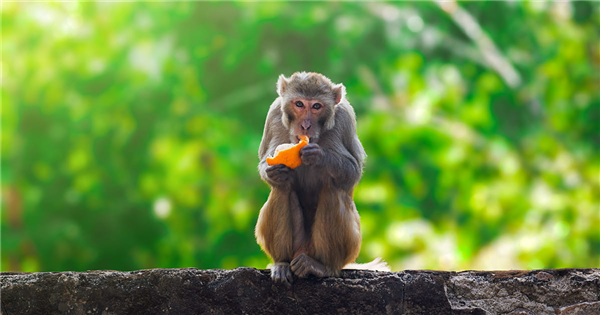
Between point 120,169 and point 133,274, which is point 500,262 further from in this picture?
point 133,274

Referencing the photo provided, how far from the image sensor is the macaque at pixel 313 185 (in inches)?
149

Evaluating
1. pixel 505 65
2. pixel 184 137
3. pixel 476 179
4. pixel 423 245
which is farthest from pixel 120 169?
pixel 505 65

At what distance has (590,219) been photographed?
9.59 meters

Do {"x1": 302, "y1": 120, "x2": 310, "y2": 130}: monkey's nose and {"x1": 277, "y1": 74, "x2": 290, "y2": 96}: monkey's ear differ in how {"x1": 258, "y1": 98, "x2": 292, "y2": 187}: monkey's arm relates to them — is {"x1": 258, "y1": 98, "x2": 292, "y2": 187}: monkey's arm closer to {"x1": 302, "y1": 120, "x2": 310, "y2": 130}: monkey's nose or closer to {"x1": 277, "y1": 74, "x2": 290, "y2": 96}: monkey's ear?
{"x1": 277, "y1": 74, "x2": 290, "y2": 96}: monkey's ear

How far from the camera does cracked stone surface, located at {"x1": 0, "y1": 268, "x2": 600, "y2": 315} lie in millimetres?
3289

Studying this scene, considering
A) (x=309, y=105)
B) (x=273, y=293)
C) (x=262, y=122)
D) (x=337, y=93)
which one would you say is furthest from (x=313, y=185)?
(x=262, y=122)

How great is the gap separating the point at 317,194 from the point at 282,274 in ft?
2.58

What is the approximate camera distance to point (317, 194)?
4113 mm

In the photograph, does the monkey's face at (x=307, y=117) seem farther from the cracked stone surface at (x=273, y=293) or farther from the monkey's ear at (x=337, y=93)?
the cracked stone surface at (x=273, y=293)

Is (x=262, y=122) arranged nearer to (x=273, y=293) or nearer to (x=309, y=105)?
(x=309, y=105)

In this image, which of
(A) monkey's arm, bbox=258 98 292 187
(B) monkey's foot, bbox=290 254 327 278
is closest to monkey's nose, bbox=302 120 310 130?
(A) monkey's arm, bbox=258 98 292 187

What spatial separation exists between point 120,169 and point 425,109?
5.22 m

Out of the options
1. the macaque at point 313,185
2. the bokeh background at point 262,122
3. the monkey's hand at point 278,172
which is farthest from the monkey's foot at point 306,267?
the bokeh background at point 262,122

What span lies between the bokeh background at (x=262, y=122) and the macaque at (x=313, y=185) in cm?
553
